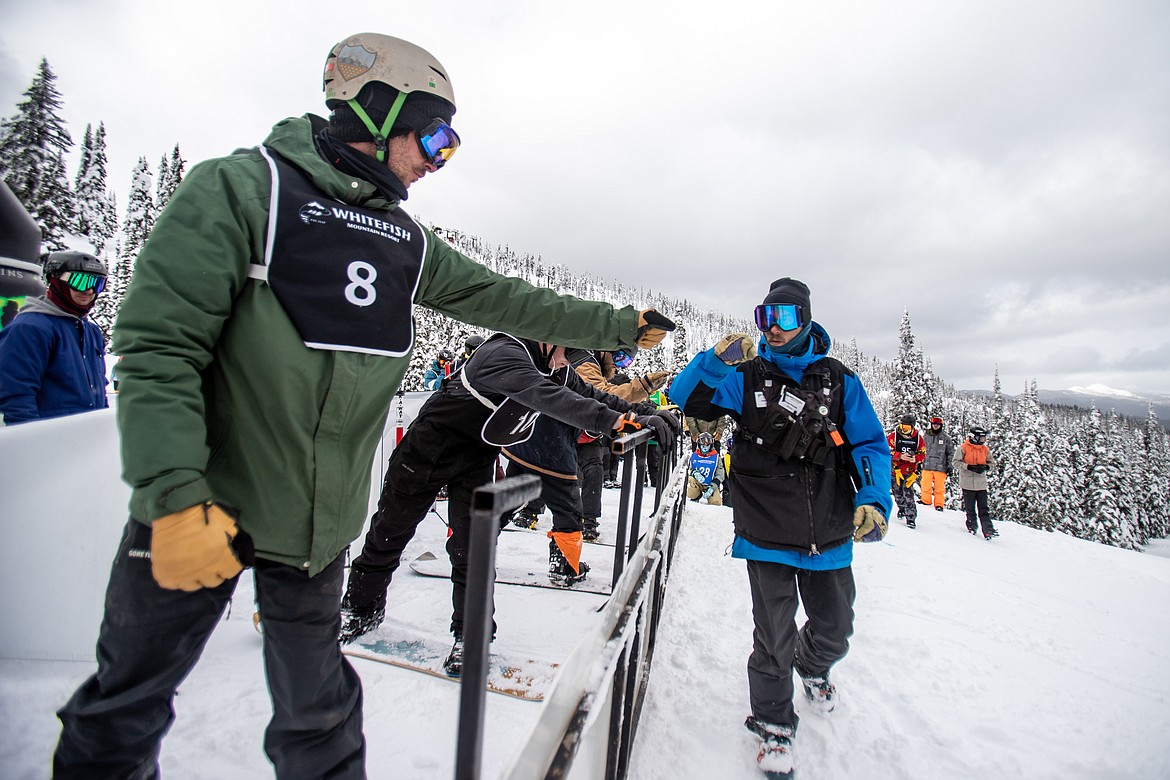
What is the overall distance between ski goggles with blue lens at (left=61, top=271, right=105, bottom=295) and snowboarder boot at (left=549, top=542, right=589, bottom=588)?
3815mm

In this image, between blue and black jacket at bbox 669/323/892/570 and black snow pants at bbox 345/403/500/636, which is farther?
black snow pants at bbox 345/403/500/636

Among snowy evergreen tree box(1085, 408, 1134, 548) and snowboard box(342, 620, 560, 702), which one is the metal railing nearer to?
snowboard box(342, 620, 560, 702)

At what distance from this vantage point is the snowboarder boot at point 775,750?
8.05 ft

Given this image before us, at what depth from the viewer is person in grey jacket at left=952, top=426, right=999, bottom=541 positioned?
375 inches

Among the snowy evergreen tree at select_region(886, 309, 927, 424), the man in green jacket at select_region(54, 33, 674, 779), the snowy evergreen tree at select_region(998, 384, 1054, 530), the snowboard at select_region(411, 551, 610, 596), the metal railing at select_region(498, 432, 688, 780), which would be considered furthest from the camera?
the snowy evergreen tree at select_region(998, 384, 1054, 530)

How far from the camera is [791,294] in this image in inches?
117

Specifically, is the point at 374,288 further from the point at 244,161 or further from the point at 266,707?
the point at 266,707

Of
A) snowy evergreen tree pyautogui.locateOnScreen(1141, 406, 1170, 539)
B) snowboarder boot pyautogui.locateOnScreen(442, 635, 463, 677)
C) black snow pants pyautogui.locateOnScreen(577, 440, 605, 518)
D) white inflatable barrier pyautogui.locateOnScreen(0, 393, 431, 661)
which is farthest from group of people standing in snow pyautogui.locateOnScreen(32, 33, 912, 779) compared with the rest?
snowy evergreen tree pyautogui.locateOnScreen(1141, 406, 1170, 539)

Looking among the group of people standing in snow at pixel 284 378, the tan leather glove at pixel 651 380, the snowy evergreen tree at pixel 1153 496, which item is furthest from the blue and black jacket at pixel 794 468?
the snowy evergreen tree at pixel 1153 496

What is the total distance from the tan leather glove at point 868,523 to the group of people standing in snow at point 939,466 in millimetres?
7324

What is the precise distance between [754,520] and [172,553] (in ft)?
8.40

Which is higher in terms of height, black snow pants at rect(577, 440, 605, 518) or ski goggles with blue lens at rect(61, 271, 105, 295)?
ski goggles with blue lens at rect(61, 271, 105, 295)

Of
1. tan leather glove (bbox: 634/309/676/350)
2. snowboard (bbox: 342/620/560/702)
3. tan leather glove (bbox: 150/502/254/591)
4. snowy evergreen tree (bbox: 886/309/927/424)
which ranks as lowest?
snowboard (bbox: 342/620/560/702)

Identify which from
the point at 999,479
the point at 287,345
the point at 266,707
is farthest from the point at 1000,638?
the point at 999,479
